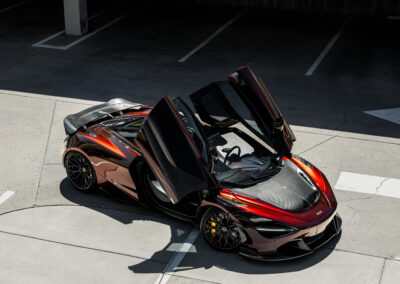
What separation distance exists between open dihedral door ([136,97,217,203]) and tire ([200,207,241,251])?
1.56 feet

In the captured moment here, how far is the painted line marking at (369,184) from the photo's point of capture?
9.98m

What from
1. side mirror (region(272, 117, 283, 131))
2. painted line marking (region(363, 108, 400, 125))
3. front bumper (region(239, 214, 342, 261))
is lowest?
painted line marking (region(363, 108, 400, 125))

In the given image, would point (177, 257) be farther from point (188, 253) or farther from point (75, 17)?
point (75, 17)

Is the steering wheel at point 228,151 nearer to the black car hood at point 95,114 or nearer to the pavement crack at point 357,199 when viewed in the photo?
the pavement crack at point 357,199

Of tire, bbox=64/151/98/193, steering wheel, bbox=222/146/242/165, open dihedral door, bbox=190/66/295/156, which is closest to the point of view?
steering wheel, bbox=222/146/242/165

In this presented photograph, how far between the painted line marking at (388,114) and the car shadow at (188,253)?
4.77 meters

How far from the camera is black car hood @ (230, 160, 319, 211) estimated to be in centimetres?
822

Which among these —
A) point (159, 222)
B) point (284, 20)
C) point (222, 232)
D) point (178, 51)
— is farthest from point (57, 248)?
point (284, 20)

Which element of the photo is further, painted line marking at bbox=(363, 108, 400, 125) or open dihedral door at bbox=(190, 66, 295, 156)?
painted line marking at bbox=(363, 108, 400, 125)

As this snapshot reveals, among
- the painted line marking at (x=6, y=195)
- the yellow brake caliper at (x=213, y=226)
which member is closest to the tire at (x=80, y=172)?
the painted line marking at (x=6, y=195)

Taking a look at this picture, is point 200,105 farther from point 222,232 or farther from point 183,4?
point 183,4

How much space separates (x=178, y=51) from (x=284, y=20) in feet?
13.2

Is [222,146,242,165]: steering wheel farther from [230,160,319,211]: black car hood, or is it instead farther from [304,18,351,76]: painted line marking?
[304,18,351,76]: painted line marking

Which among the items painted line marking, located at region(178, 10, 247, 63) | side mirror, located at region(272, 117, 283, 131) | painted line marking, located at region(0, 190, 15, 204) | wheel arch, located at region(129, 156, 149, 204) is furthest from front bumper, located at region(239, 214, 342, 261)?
painted line marking, located at region(178, 10, 247, 63)
